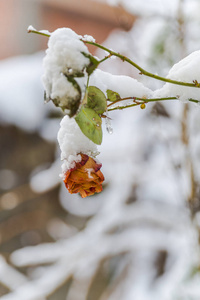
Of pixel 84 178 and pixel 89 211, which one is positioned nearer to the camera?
pixel 84 178

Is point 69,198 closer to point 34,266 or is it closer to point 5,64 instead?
point 34,266

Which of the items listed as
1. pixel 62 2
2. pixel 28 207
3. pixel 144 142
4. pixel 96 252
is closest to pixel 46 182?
pixel 28 207

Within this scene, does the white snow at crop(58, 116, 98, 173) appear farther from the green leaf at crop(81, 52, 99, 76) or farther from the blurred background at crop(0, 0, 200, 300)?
the blurred background at crop(0, 0, 200, 300)

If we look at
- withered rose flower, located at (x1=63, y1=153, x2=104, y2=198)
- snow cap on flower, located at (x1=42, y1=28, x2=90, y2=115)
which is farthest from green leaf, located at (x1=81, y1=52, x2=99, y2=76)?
withered rose flower, located at (x1=63, y1=153, x2=104, y2=198)

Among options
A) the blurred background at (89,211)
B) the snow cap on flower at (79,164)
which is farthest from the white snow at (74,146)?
the blurred background at (89,211)

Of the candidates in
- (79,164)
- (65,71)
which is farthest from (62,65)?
(79,164)

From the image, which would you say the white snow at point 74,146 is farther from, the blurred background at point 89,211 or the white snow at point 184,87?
the blurred background at point 89,211

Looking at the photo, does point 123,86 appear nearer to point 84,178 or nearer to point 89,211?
point 84,178
